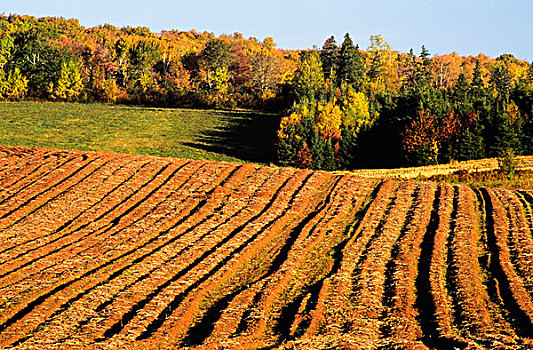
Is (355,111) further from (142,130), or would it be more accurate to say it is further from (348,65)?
(348,65)

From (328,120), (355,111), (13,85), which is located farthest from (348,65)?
(13,85)

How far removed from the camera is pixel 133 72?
354 feet

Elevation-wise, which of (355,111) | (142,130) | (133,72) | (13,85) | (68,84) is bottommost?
(142,130)

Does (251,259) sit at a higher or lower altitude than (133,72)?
lower

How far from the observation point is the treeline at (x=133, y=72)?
3516 inches

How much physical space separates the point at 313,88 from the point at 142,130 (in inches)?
1033

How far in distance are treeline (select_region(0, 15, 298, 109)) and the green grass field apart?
8533mm

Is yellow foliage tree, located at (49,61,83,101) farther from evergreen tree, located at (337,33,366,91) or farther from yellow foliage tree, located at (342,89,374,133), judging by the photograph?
yellow foliage tree, located at (342,89,374,133)

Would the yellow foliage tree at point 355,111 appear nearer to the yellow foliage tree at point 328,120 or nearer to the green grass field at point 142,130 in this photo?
the yellow foliage tree at point 328,120

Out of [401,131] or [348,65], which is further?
[348,65]

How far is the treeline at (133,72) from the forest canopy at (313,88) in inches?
9.6

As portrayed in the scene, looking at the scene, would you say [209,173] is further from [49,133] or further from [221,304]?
[49,133]

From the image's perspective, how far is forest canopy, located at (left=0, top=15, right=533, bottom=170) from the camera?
45844mm

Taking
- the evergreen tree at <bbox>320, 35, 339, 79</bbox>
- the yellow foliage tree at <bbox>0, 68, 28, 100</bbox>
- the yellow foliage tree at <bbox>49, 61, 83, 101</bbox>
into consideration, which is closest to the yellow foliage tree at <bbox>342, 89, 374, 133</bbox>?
the evergreen tree at <bbox>320, 35, 339, 79</bbox>
